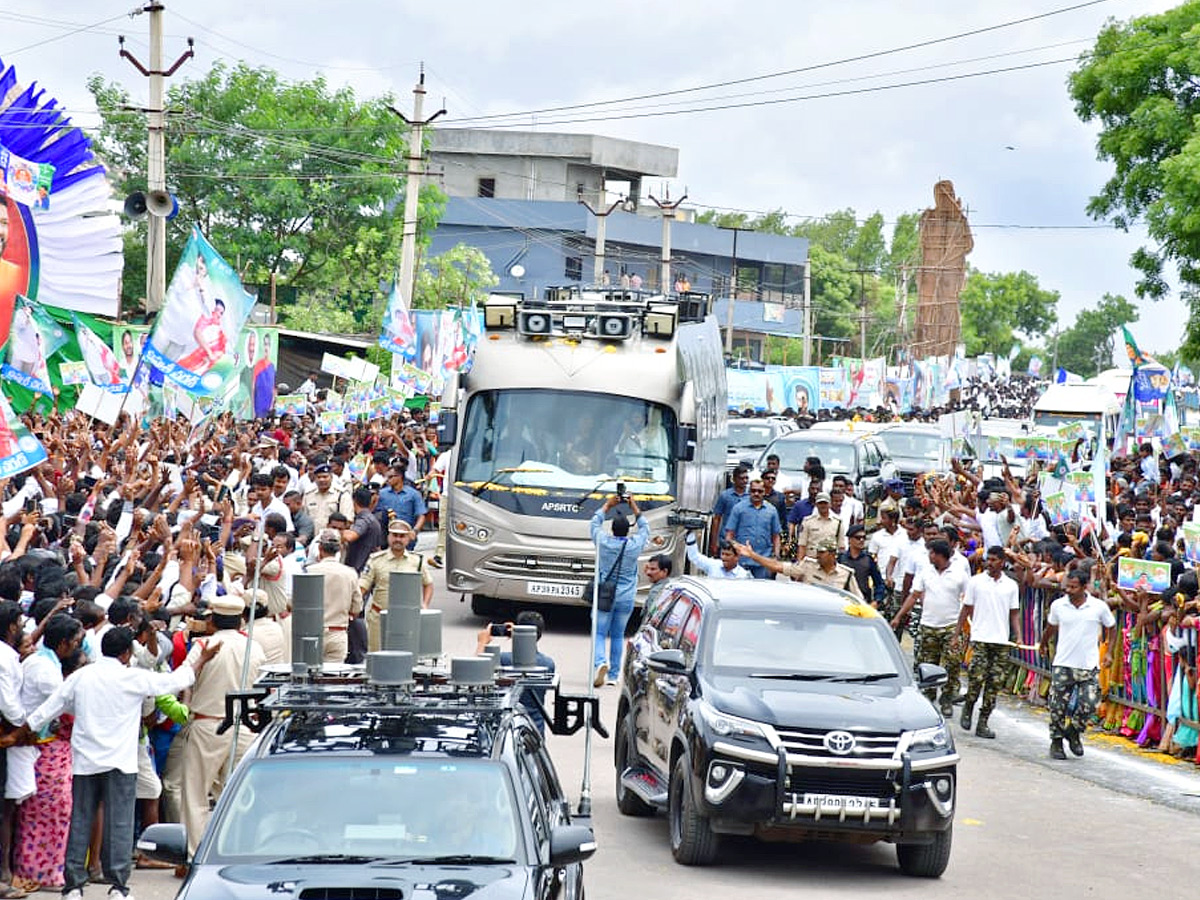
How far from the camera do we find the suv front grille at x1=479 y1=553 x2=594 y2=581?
20.2 m

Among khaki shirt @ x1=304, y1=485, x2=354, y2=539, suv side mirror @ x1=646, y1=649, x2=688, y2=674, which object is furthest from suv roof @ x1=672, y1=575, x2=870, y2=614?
khaki shirt @ x1=304, y1=485, x2=354, y2=539

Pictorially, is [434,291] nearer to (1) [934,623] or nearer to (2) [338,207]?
(2) [338,207]

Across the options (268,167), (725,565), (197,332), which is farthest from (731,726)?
(268,167)

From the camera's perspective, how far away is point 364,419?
110 feet

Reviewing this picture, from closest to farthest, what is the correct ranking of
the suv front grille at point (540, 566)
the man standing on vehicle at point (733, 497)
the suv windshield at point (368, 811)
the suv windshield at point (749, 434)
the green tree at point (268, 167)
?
1. the suv windshield at point (368, 811)
2. the suv front grille at point (540, 566)
3. the man standing on vehicle at point (733, 497)
4. the suv windshield at point (749, 434)
5. the green tree at point (268, 167)

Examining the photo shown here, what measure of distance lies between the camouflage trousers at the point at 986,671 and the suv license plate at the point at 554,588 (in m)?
5.04

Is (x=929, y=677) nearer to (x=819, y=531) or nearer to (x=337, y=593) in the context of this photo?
(x=337, y=593)

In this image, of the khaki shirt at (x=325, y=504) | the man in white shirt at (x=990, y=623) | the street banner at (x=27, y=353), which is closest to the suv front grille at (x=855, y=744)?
the man in white shirt at (x=990, y=623)

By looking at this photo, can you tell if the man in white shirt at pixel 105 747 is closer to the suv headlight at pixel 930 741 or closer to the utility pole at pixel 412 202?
the suv headlight at pixel 930 741

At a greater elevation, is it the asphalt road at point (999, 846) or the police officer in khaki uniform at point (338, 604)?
the police officer in khaki uniform at point (338, 604)

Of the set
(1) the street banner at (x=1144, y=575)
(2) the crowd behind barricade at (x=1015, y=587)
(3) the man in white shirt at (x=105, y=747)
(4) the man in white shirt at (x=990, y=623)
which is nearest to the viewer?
(3) the man in white shirt at (x=105, y=747)

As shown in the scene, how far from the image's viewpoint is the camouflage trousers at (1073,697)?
51.4 feet

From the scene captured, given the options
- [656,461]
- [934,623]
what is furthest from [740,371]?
[934,623]

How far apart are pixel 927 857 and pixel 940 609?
6052 millimetres
